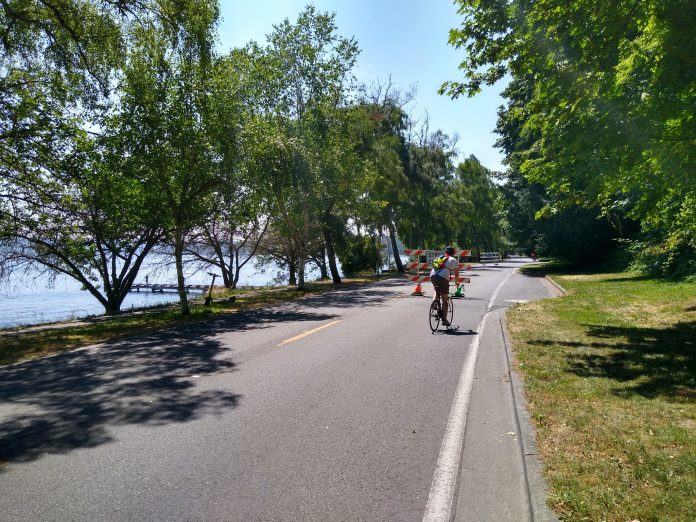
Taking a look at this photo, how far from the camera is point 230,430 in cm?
508

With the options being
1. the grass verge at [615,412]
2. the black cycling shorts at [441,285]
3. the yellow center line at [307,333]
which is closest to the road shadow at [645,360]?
the grass verge at [615,412]

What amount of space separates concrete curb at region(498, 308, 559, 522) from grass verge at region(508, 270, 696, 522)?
0.07 meters

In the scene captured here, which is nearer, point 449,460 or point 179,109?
point 449,460

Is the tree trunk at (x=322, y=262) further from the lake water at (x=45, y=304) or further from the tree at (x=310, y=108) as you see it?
the tree at (x=310, y=108)

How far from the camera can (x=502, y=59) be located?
965cm

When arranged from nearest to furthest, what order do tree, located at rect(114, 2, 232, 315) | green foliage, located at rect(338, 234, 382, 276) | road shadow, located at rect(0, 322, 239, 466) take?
road shadow, located at rect(0, 322, 239, 466) < tree, located at rect(114, 2, 232, 315) < green foliage, located at rect(338, 234, 382, 276)

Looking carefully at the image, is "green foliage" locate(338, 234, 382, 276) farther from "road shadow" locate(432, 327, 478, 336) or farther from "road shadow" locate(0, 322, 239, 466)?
"road shadow" locate(0, 322, 239, 466)

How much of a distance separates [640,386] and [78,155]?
48.4ft

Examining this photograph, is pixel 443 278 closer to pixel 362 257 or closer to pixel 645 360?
pixel 645 360

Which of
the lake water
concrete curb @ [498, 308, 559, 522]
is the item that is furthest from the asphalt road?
the lake water

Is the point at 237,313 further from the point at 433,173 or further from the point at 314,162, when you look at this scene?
the point at 433,173

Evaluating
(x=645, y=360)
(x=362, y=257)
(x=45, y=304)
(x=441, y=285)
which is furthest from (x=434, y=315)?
(x=45, y=304)

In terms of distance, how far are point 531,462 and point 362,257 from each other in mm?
40748

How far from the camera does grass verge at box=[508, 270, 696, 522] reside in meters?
3.52
